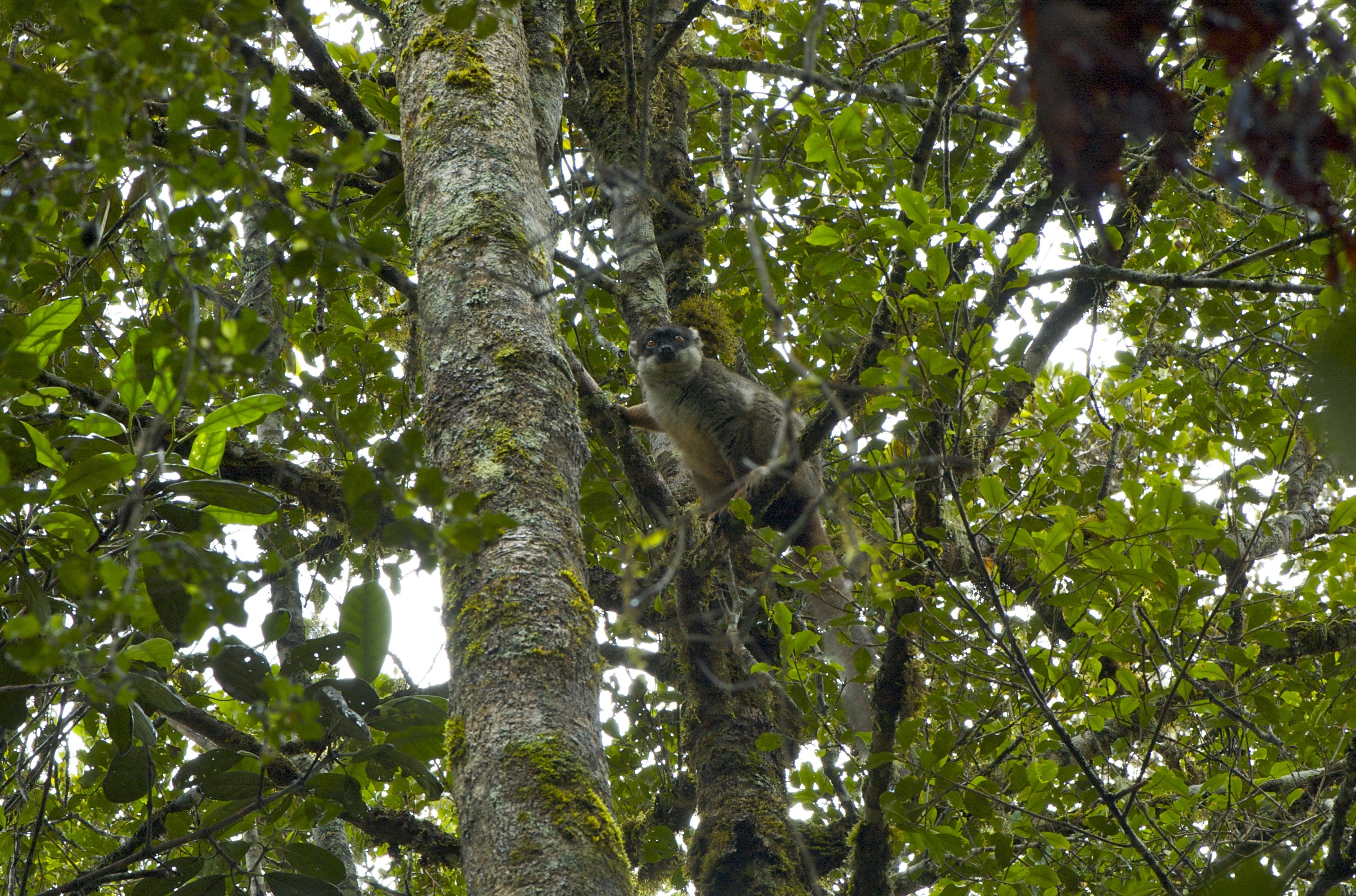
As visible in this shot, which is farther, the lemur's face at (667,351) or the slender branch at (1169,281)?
the lemur's face at (667,351)

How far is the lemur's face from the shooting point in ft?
15.7

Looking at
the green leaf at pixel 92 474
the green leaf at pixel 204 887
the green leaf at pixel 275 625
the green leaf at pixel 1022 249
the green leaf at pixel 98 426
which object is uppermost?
the green leaf at pixel 1022 249

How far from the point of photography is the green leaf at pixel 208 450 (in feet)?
8.91

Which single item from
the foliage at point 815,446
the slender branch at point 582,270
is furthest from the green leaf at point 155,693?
the slender branch at point 582,270

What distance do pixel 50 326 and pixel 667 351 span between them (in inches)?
118

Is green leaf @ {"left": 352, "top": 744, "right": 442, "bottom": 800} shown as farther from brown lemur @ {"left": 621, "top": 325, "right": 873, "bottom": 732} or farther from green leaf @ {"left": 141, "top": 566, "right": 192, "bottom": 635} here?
brown lemur @ {"left": 621, "top": 325, "right": 873, "bottom": 732}

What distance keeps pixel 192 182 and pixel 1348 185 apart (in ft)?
15.5

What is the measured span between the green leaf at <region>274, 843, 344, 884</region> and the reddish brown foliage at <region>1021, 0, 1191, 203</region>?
2820 millimetres

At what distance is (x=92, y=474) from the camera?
2.35 metres

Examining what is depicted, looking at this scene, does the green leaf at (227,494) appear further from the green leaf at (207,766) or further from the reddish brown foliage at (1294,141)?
the reddish brown foliage at (1294,141)

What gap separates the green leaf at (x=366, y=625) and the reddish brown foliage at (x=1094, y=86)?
7.57 feet

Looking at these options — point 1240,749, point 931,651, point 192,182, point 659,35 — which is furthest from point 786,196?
point 192,182

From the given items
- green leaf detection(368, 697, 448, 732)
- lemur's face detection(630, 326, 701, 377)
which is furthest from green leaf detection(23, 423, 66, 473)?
lemur's face detection(630, 326, 701, 377)

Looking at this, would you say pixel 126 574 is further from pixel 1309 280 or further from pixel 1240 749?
pixel 1309 280
